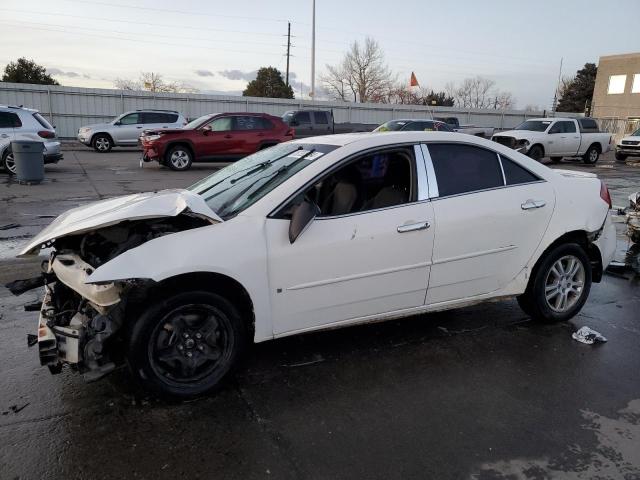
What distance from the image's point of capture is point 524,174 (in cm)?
428

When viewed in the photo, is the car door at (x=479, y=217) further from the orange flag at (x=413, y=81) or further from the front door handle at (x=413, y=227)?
the orange flag at (x=413, y=81)

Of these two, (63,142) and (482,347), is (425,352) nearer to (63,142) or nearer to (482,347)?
(482,347)

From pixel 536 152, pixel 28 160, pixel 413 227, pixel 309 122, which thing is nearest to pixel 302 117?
pixel 309 122

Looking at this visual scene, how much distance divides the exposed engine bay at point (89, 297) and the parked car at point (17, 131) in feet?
39.3

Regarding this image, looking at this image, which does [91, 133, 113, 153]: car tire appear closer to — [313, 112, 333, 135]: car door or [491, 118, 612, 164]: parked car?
[313, 112, 333, 135]: car door

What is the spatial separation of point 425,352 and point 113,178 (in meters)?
12.5

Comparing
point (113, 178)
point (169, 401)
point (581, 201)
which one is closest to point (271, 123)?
point (113, 178)

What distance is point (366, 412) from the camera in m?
3.15

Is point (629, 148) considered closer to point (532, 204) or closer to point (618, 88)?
point (532, 204)

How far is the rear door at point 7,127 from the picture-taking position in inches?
533

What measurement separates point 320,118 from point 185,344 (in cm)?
1869

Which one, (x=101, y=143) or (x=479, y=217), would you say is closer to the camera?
(x=479, y=217)

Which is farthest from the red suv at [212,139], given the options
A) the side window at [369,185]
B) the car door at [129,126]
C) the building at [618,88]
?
the building at [618,88]

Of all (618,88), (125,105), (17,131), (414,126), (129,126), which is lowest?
(17,131)
